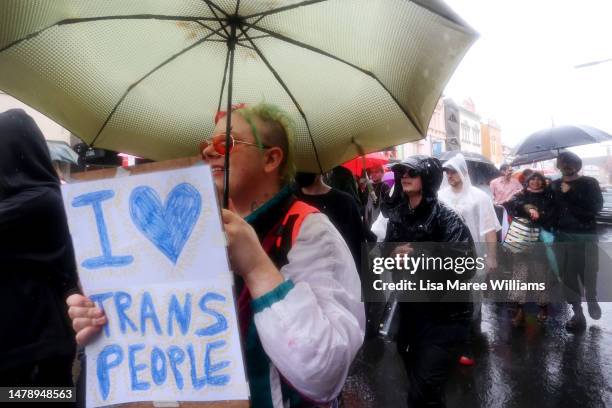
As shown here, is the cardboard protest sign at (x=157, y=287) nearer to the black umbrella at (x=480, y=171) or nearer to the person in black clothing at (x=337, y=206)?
the person in black clothing at (x=337, y=206)

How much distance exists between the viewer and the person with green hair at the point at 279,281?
105cm

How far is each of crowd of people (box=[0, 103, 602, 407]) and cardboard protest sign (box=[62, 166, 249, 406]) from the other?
6 cm

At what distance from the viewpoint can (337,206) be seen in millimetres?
3537

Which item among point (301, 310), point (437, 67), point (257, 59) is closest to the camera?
point (301, 310)

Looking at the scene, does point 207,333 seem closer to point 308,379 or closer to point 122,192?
point 308,379

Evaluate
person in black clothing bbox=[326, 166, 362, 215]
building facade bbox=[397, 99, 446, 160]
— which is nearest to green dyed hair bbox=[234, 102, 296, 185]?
person in black clothing bbox=[326, 166, 362, 215]

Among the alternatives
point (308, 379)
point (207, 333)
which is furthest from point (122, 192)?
point (308, 379)

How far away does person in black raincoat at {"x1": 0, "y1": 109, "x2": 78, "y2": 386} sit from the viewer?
1.92 meters

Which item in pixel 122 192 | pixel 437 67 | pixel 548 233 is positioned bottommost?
Result: pixel 548 233

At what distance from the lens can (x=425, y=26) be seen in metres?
1.37

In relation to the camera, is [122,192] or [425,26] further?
[425,26]

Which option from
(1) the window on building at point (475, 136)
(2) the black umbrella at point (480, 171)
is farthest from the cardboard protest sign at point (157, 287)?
(1) the window on building at point (475, 136)

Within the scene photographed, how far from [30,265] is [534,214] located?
5.39 metres

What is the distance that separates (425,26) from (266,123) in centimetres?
55
